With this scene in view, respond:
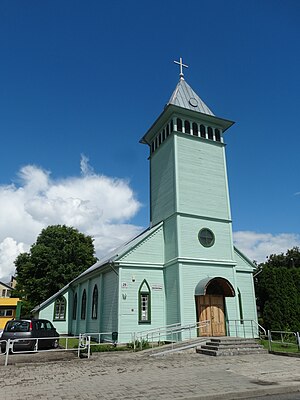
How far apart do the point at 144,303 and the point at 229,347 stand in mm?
5729

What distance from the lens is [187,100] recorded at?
24.0 m

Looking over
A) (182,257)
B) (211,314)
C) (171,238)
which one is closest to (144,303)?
(182,257)

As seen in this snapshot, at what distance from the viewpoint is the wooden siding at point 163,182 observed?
70.3ft

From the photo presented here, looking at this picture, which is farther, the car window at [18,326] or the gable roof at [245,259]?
the gable roof at [245,259]

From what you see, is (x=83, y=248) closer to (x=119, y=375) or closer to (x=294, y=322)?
(x=294, y=322)

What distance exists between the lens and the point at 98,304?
71.4 ft

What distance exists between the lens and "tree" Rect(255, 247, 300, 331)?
21094 millimetres

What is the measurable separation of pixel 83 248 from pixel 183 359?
28.5 meters

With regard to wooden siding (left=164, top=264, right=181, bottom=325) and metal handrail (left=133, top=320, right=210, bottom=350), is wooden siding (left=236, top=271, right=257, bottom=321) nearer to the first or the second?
metal handrail (left=133, top=320, right=210, bottom=350)

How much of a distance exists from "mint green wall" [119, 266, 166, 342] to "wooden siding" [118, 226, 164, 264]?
1.73 ft

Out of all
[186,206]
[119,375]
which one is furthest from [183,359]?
[186,206]

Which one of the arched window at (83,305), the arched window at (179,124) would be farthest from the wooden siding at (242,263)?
the arched window at (83,305)

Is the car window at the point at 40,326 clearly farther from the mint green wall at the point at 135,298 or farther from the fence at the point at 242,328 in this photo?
the fence at the point at 242,328

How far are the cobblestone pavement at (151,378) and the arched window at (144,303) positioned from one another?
187 inches
